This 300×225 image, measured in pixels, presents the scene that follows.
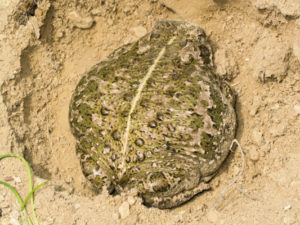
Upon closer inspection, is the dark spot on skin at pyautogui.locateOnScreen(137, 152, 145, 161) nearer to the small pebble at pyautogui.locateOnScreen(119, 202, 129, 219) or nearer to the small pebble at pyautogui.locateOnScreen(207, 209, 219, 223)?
the small pebble at pyautogui.locateOnScreen(119, 202, 129, 219)

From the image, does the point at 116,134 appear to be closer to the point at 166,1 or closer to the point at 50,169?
the point at 50,169

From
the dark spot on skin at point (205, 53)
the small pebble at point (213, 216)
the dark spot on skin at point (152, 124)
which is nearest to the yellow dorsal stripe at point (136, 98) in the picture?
the dark spot on skin at point (152, 124)

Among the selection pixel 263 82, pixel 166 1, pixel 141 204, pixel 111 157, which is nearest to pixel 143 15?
pixel 166 1

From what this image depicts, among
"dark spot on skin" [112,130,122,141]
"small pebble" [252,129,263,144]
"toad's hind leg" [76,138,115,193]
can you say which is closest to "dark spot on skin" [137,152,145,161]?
"dark spot on skin" [112,130,122,141]

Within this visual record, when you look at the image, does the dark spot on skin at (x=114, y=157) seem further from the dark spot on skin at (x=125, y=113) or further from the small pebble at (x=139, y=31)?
the small pebble at (x=139, y=31)

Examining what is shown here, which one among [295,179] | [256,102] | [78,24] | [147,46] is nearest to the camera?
[295,179]

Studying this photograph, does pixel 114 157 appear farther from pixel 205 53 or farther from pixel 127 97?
pixel 205 53
